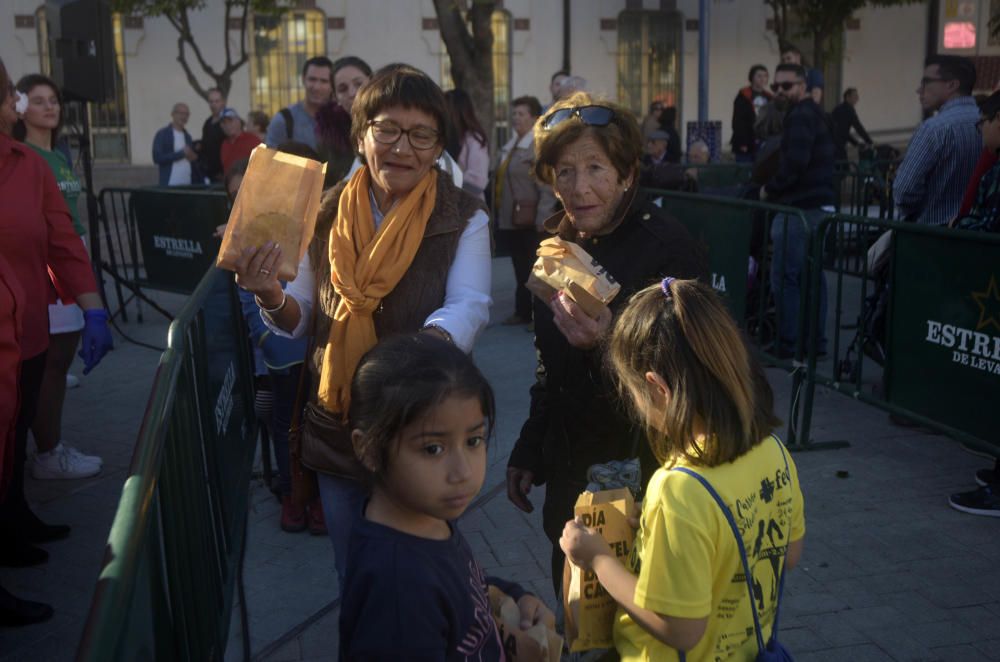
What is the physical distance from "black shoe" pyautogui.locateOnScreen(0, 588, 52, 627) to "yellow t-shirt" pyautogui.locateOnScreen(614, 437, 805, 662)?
283 cm

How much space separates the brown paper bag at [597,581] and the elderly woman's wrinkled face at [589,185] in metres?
0.94

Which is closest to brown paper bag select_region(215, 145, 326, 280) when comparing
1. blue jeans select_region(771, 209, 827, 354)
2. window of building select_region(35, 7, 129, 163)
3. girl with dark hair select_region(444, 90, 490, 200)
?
blue jeans select_region(771, 209, 827, 354)

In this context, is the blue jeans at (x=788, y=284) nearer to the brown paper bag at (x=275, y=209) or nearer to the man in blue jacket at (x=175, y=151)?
the brown paper bag at (x=275, y=209)

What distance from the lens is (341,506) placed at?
9.09ft

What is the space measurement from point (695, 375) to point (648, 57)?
27.1 meters

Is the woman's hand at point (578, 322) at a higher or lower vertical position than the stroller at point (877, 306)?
higher

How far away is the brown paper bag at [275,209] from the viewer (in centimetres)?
246

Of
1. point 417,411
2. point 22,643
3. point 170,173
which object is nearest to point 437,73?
point 170,173

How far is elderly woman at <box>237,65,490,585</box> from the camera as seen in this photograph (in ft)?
8.80

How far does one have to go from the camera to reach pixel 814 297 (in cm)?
574

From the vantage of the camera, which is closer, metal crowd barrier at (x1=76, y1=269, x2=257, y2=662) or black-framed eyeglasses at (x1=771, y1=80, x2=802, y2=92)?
metal crowd barrier at (x1=76, y1=269, x2=257, y2=662)

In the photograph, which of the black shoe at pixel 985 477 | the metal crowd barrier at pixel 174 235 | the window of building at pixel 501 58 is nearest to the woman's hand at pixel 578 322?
the black shoe at pixel 985 477

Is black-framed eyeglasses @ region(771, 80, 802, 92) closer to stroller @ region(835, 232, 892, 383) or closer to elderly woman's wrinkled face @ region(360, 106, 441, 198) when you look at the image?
stroller @ region(835, 232, 892, 383)

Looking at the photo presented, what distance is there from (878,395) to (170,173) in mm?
12768
